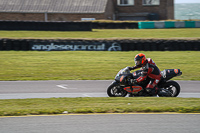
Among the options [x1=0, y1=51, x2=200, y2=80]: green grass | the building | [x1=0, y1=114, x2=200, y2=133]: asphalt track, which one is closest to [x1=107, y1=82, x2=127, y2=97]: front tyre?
[x1=0, y1=114, x2=200, y2=133]: asphalt track

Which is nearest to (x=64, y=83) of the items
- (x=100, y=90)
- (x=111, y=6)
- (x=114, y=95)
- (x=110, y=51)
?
(x=100, y=90)

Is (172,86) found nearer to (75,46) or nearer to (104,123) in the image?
(104,123)

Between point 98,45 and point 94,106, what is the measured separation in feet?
46.1

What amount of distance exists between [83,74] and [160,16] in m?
34.3

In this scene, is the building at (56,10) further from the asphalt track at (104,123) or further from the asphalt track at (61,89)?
the asphalt track at (104,123)

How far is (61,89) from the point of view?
11953mm

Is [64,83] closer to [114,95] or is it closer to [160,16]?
[114,95]

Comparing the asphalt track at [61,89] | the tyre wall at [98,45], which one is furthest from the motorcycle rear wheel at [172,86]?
the tyre wall at [98,45]

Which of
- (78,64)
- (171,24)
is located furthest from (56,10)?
(78,64)

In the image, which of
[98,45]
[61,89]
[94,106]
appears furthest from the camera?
[98,45]

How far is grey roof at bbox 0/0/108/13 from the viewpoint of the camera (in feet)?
146

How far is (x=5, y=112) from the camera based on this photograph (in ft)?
25.2

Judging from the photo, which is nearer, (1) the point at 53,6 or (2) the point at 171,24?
(2) the point at 171,24

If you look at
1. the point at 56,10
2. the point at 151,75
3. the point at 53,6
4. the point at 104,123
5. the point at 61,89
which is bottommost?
the point at 104,123
